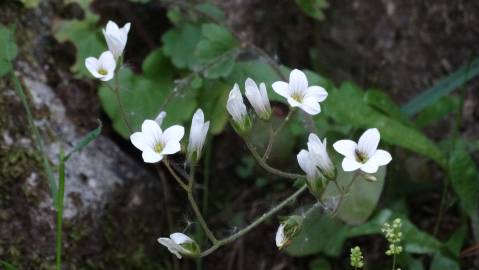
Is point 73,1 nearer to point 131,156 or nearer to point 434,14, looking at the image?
point 131,156

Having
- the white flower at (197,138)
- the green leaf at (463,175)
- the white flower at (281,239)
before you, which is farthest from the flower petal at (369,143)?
the green leaf at (463,175)

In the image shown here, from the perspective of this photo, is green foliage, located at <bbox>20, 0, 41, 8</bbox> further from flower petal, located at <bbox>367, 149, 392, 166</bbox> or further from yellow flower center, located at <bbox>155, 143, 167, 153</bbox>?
flower petal, located at <bbox>367, 149, 392, 166</bbox>

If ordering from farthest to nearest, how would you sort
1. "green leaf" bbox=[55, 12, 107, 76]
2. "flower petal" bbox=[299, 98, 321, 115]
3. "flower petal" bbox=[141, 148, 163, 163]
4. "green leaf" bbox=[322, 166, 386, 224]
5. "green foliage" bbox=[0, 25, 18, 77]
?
"green leaf" bbox=[55, 12, 107, 76], "green leaf" bbox=[322, 166, 386, 224], "green foliage" bbox=[0, 25, 18, 77], "flower petal" bbox=[299, 98, 321, 115], "flower petal" bbox=[141, 148, 163, 163]

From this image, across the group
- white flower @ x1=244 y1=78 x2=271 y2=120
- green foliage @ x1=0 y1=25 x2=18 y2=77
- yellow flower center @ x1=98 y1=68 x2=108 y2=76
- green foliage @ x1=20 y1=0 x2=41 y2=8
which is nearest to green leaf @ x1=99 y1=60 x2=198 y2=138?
green foliage @ x1=20 y1=0 x2=41 y2=8

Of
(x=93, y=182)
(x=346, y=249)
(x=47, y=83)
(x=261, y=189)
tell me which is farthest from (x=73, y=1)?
(x=346, y=249)

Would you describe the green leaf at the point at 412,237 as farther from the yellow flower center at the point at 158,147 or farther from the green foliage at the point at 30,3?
the green foliage at the point at 30,3

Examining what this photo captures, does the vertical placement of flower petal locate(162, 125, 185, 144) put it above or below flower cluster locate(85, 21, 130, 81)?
below
